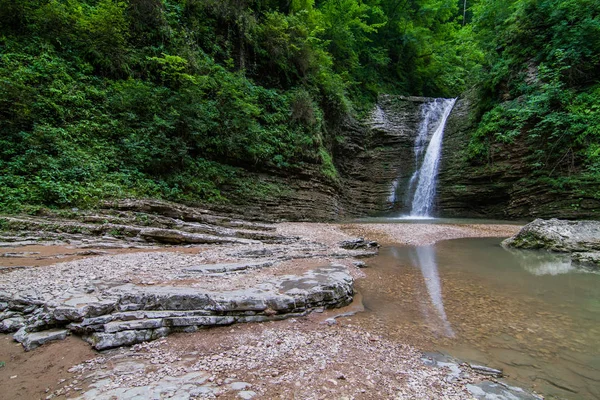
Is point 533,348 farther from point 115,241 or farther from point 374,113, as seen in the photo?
point 374,113

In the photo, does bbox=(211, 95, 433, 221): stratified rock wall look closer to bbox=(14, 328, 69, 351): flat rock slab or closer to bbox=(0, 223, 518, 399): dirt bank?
bbox=(0, 223, 518, 399): dirt bank

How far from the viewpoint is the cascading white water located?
17.9 m

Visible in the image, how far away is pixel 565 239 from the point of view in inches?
311

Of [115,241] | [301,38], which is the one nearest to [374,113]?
[301,38]

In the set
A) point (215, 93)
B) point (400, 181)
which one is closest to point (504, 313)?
point (215, 93)

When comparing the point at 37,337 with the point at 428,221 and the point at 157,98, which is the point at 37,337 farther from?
the point at 428,221

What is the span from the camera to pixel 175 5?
1339 centimetres

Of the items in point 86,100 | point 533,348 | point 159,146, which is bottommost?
point 533,348

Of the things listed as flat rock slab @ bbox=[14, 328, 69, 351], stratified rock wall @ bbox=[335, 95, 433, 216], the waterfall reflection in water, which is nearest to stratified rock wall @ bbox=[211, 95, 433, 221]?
stratified rock wall @ bbox=[335, 95, 433, 216]

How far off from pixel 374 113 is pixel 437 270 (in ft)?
58.7

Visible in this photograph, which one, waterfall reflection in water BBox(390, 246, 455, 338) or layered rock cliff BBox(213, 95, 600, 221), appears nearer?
waterfall reflection in water BBox(390, 246, 455, 338)

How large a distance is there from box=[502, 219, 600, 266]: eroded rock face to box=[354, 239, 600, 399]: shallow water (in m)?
0.69

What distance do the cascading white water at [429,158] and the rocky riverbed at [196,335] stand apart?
47.3 feet

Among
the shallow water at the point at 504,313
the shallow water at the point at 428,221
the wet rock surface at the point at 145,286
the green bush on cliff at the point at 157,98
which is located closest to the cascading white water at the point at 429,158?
the shallow water at the point at 428,221
